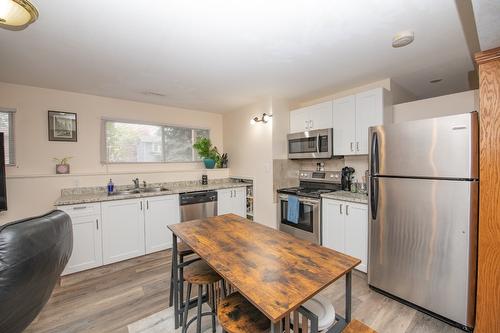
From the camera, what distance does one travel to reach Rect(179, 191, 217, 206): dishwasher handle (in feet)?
11.2

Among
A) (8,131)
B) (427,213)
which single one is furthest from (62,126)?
(427,213)

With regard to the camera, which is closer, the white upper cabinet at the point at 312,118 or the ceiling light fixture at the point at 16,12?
the ceiling light fixture at the point at 16,12

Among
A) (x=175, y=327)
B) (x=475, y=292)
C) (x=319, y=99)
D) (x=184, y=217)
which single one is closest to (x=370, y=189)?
(x=475, y=292)

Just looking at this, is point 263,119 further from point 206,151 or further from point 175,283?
point 175,283

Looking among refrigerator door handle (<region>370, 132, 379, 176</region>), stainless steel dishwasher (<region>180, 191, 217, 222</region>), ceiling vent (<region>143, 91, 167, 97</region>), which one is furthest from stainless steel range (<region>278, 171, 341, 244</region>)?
ceiling vent (<region>143, 91, 167, 97</region>)

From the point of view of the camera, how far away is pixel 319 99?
362 cm

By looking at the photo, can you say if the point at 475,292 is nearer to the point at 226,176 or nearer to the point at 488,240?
the point at 488,240

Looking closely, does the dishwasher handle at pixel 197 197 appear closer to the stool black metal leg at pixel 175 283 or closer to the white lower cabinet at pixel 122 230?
the white lower cabinet at pixel 122 230

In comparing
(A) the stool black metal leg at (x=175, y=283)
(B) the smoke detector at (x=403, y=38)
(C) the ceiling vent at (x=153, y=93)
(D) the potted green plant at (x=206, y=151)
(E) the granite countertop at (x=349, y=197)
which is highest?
(C) the ceiling vent at (x=153, y=93)

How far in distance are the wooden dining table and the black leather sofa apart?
740mm

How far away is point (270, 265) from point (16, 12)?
201 centimetres

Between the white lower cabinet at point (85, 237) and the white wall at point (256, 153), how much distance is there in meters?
2.35

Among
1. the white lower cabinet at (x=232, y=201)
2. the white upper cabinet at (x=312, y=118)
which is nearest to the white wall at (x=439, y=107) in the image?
the white upper cabinet at (x=312, y=118)

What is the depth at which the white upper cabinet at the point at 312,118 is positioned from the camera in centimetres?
319
